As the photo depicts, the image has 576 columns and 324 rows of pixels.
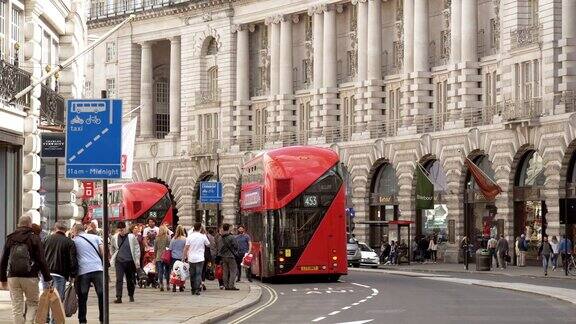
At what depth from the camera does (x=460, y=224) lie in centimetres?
8700

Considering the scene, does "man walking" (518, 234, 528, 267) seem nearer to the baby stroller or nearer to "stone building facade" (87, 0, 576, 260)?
"stone building facade" (87, 0, 576, 260)

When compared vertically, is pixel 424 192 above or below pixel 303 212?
above

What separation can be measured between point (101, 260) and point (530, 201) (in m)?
52.3

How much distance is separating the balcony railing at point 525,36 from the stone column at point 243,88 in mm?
32452

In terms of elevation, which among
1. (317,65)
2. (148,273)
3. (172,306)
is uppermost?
(317,65)

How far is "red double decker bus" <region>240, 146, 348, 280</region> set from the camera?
5359 centimetres

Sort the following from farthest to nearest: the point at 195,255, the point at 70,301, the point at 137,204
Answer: the point at 137,204
the point at 195,255
the point at 70,301

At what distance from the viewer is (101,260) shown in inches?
1213

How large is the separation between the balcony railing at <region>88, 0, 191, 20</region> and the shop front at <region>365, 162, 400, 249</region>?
92.6ft

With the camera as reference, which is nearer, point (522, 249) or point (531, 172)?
point (522, 249)

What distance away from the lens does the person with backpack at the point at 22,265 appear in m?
26.5

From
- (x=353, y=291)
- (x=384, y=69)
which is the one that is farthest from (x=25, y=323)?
(x=384, y=69)

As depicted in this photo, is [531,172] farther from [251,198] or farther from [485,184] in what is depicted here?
[251,198]

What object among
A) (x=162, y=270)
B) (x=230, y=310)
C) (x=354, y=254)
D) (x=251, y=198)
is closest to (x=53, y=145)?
(x=230, y=310)
